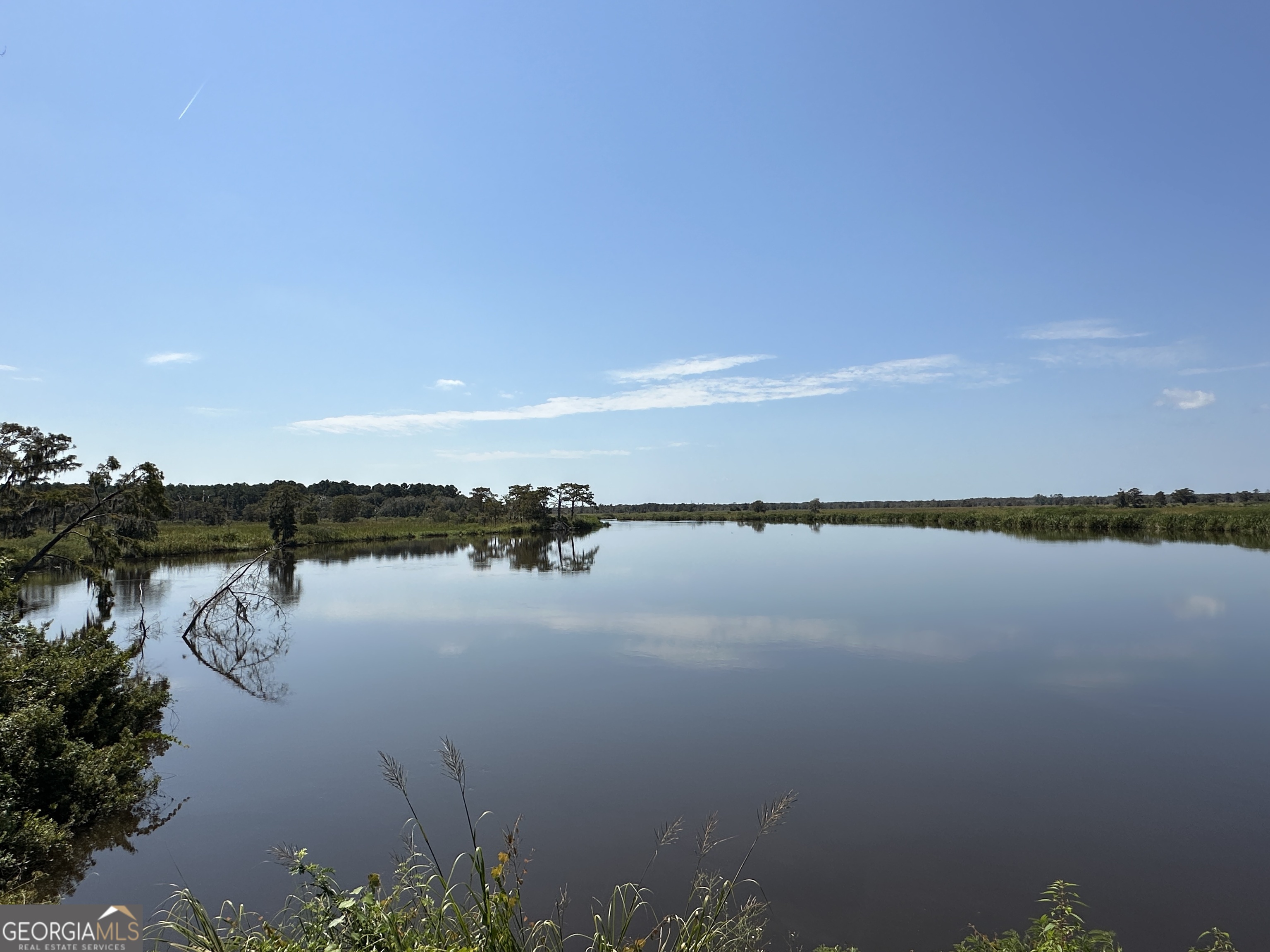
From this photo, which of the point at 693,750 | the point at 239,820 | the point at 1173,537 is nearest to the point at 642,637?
the point at 693,750

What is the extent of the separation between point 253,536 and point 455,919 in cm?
4003

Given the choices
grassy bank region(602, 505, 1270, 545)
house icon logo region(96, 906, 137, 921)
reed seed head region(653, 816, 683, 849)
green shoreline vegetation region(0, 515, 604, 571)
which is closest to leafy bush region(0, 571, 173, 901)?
house icon logo region(96, 906, 137, 921)

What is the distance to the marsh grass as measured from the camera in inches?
107

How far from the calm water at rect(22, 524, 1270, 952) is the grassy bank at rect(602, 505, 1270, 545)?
97.4 feet

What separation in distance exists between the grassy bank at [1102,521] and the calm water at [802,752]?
29.7m

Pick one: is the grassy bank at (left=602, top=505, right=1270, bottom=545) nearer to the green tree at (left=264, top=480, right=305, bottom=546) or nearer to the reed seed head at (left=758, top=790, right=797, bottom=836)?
the reed seed head at (left=758, top=790, right=797, bottom=836)

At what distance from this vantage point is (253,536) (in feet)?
123

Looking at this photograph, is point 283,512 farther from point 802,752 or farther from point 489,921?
point 489,921

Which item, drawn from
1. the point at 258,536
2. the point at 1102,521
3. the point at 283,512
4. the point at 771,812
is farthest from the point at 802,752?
the point at 1102,521

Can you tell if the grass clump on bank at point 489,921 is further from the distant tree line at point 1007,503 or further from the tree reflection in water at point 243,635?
the distant tree line at point 1007,503

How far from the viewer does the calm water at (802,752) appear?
4801 millimetres

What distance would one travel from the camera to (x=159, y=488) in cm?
1312

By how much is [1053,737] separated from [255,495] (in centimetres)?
9136

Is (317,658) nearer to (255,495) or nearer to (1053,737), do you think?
(1053,737)
